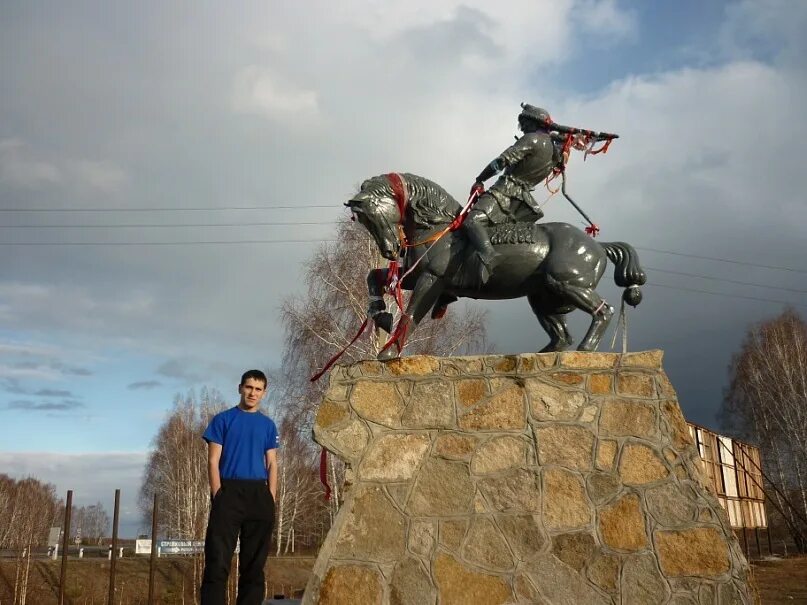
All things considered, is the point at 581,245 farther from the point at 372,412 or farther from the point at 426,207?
the point at 372,412

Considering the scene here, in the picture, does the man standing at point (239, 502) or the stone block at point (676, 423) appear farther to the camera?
the stone block at point (676, 423)

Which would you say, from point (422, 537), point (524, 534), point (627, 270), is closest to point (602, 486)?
point (524, 534)

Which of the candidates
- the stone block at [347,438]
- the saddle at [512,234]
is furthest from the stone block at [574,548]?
the saddle at [512,234]

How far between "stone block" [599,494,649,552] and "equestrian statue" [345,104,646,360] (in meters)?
1.09

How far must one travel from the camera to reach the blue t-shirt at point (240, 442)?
145 inches

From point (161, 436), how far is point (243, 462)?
98.4 ft

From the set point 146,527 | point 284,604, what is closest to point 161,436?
point 146,527

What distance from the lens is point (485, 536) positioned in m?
3.87

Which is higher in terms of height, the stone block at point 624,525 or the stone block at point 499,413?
the stone block at point 499,413

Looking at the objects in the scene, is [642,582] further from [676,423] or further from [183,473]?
[183,473]

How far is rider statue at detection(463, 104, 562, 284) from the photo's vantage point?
486cm

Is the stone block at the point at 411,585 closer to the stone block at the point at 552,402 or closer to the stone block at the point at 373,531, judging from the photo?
the stone block at the point at 373,531

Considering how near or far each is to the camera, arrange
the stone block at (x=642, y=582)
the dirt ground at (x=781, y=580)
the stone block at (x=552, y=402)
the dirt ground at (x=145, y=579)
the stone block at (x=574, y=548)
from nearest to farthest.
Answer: the stone block at (x=642, y=582) → the stone block at (x=574, y=548) → the stone block at (x=552, y=402) → the dirt ground at (x=781, y=580) → the dirt ground at (x=145, y=579)

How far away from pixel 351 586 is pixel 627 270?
9.49 ft
